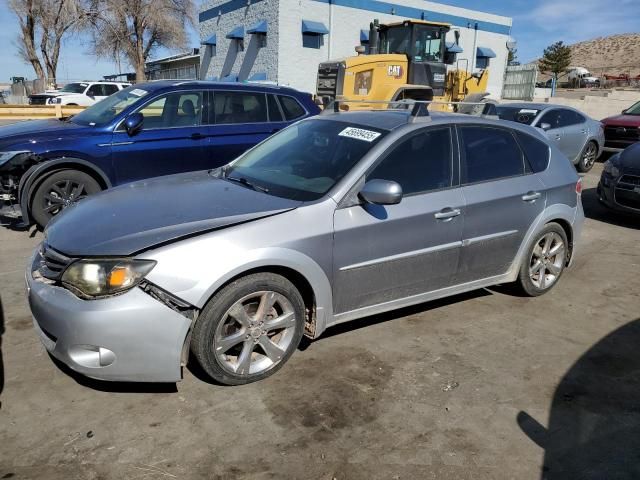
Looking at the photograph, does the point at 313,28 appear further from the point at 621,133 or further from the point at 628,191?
the point at 628,191

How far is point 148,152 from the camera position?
642cm

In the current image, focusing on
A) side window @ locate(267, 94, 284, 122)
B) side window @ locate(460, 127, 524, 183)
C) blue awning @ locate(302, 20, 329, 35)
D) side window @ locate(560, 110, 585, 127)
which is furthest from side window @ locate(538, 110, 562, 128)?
blue awning @ locate(302, 20, 329, 35)

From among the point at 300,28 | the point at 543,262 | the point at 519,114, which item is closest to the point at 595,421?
the point at 543,262

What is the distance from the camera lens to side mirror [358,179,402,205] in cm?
330

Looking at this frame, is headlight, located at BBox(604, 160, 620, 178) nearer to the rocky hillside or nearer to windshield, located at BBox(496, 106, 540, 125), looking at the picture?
windshield, located at BBox(496, 106, 540, 125)

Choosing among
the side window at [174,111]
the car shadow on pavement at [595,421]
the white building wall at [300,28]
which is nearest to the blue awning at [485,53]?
the white building wall at [300,28]

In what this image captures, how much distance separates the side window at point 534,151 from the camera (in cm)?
454

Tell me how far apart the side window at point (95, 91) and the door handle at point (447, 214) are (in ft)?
75.9

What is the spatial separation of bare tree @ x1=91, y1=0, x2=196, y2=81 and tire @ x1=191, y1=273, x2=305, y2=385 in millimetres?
33579

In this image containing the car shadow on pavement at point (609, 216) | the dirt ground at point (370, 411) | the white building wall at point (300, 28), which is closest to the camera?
the dirt ground at point (370, 411)

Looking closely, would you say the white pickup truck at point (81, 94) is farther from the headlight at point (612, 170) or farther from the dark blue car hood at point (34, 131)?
the headlight at point (612, 170)

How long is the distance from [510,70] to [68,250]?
32.0 m

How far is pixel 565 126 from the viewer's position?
10.9 meters

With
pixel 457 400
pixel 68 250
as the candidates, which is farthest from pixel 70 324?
pixel 457 400
